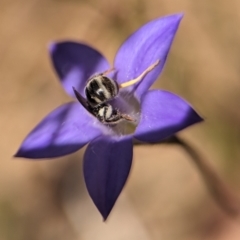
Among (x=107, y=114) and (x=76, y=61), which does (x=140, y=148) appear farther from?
(x=107, y=114)

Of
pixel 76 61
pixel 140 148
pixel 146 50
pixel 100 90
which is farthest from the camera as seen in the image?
pixel 140 148

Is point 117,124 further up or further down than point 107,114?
further down

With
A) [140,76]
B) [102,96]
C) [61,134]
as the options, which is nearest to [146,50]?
[140,76]

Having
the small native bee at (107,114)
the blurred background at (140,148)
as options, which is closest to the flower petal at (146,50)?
the small native bee at (107,114)

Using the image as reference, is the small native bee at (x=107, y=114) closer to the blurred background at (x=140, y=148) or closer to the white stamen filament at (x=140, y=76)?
the white stamen filament at (x=140, y=76)

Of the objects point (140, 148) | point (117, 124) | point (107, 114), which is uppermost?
point (107, 114)

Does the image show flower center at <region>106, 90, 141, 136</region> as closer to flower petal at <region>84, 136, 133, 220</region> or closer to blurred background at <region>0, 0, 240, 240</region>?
flower petal at <region>84, 136, 133, 220</region>

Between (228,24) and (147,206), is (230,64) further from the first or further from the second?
(147,206)
